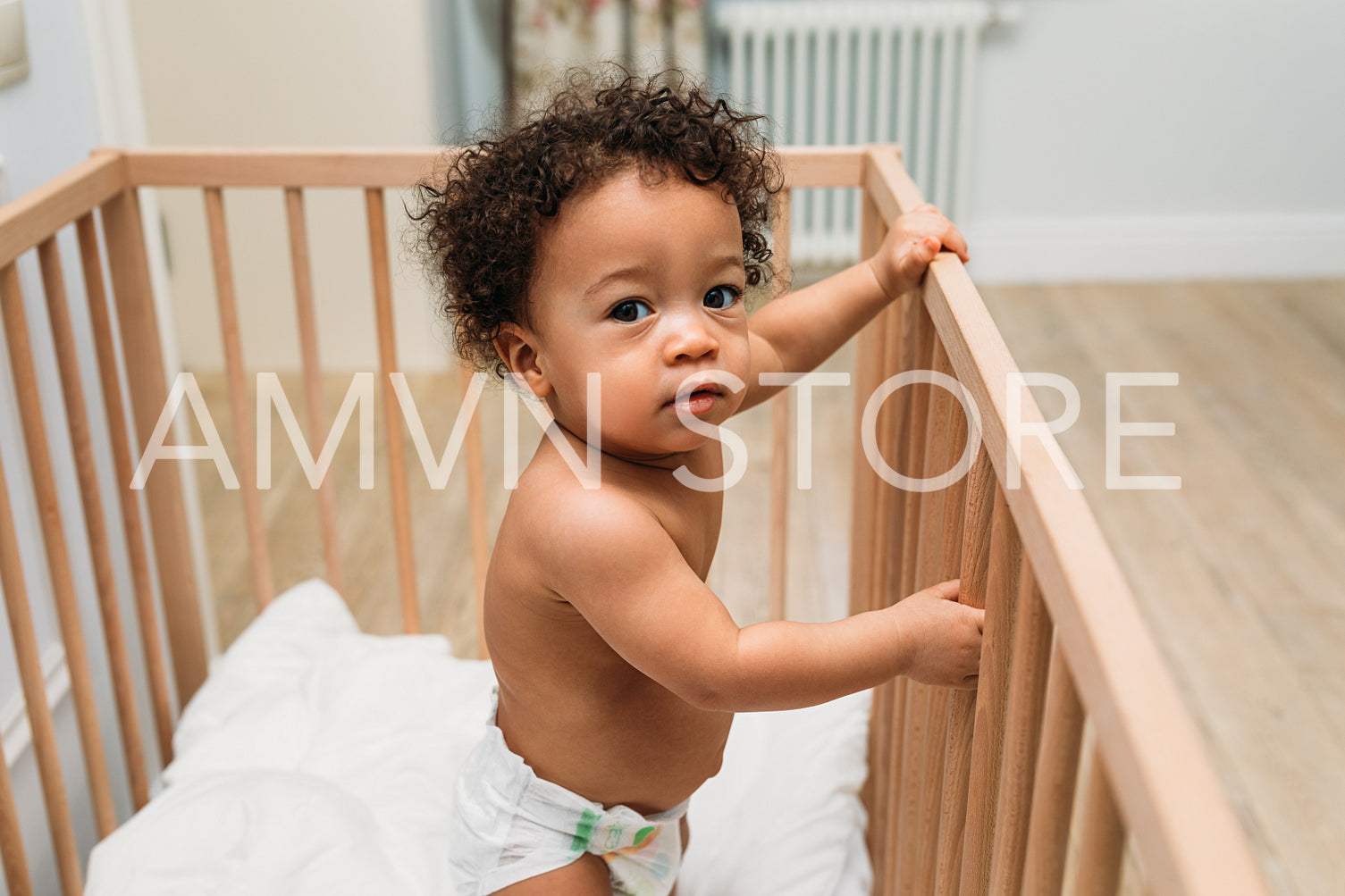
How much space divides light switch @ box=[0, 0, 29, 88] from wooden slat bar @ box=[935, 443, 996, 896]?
1.02 metres

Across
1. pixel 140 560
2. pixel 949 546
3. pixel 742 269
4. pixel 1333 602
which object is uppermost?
pixel 742 269

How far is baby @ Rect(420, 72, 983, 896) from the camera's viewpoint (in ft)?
2.45

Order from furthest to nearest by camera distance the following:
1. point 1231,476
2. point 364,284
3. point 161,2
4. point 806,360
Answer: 1. point 364,284
2. point 161,2
3. point 1231,476
4. point 806,360

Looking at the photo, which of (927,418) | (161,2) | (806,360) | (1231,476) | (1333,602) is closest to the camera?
(927,418)

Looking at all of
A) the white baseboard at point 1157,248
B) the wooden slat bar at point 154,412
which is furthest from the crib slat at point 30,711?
the white baseboard at point 1157,248

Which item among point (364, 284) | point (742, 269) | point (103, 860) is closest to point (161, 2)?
point (364, 284)

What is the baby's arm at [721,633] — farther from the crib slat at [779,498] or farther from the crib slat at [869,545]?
the crib slat at [779,498]

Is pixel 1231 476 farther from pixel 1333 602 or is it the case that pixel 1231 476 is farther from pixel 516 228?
pixel 516 228

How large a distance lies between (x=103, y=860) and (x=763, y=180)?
0.79m

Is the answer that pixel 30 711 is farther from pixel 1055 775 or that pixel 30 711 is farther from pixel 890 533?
pixel 1055 775

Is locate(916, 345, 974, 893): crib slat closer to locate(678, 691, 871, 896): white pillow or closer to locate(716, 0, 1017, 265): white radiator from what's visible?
locate(678, 691, 871, 896): white pillow

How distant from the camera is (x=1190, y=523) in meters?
2.16

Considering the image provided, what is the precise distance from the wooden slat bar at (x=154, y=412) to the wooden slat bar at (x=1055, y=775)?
1.02 metres

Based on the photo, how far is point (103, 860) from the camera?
3.58ft
